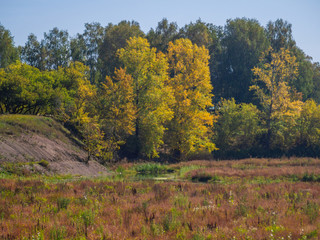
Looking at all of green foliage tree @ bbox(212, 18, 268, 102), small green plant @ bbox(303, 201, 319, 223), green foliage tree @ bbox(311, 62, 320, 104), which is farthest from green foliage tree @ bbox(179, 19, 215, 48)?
small green plant @ bbox(303, 201, 319, 223)

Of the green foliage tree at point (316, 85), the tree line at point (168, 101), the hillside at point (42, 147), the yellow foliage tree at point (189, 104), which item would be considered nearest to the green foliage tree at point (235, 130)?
the tree line at point (168, 101)

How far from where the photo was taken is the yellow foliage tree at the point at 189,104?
162ft

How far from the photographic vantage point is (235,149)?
57375 mm

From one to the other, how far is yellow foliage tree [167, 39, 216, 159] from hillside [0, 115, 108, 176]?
1347cm

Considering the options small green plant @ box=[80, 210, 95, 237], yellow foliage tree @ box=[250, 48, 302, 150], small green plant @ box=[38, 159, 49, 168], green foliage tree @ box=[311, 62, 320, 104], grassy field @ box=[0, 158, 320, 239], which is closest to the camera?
grassy field @ box=[0, 158, 320, 239]

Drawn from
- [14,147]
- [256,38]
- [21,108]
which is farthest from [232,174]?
[256,38]

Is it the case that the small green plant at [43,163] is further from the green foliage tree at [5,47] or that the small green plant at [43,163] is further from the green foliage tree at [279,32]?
the green foliage tree at [279,32]

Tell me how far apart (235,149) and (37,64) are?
175 ft

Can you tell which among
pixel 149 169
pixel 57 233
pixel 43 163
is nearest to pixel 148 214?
pixel 57 233

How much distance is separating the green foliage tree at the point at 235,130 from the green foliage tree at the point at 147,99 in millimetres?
10985

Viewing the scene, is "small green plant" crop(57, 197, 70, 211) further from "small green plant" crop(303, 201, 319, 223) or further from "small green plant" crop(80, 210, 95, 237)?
"small green plant" crop(303, 201, 319, 223)

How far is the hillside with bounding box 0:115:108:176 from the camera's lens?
29.7 m

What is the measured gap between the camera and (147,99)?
47.2 meters

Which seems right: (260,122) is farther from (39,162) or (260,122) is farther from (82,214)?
(82,214)
